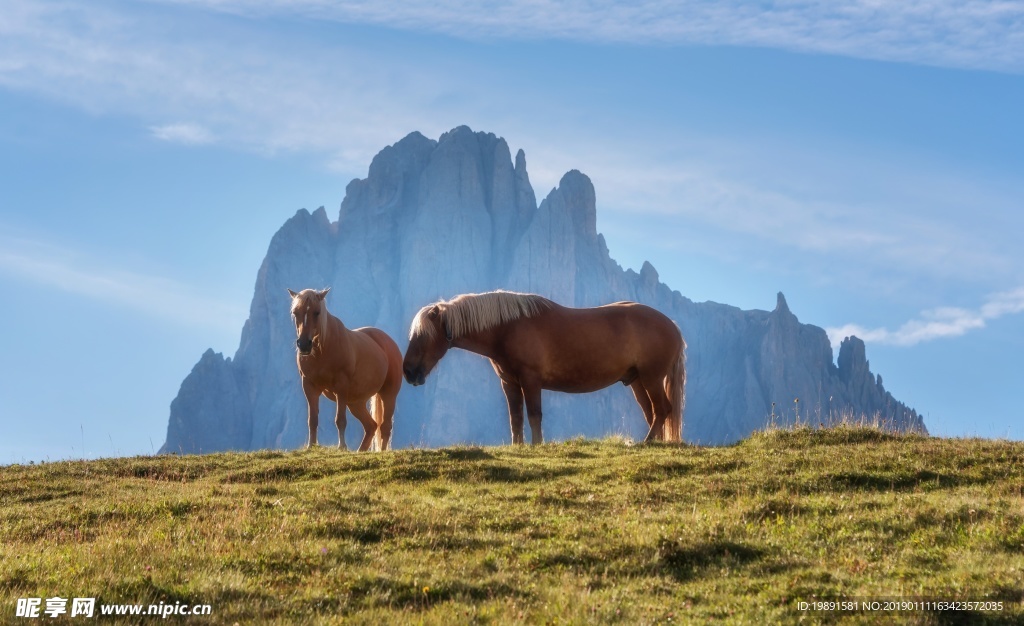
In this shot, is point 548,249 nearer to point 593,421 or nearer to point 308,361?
point 593,421

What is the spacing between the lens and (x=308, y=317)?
19.3 metres

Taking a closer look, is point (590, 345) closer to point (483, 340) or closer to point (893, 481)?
point (483, 340)

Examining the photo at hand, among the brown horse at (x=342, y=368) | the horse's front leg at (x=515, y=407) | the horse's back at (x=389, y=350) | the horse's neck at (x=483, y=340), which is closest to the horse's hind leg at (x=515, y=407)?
the horse's front leg at (x=515, y=407)

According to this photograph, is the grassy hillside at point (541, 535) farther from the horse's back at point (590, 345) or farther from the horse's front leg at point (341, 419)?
the horse's front leg at point (341, 419)

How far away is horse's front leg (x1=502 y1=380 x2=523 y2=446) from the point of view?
1845cm

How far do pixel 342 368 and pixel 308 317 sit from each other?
1.91 metres

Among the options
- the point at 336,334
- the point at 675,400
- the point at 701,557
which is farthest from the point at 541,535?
the point at 336,334

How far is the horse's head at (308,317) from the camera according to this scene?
19062mm

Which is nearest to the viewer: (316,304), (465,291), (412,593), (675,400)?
(412,593)

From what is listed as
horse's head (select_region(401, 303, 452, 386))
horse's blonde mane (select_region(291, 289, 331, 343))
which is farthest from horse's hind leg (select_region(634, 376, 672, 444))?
horse's blonde mane (select_region(291, 289, 331, 343))

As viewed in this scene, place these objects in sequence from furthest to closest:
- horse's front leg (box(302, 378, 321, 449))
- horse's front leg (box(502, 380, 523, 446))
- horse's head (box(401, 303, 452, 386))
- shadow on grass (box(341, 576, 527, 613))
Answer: horse's front leg (box(302, 378, 321, 449)) → horse's head (box(401, 303, 452, 386)) → horse's front leg (box(502, 380, 523, 446)) → shadow on grass (box(341, 576, 527, 613))

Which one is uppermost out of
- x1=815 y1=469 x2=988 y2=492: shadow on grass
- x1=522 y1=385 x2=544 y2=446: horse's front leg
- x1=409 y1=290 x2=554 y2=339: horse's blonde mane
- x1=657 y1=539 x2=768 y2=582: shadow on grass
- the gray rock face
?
the gray rock face

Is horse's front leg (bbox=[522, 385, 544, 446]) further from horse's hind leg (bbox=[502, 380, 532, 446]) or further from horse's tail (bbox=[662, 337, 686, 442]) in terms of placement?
horse's tail (bbox=[662, 337, 686, 442])

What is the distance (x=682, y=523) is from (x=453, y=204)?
161 m
